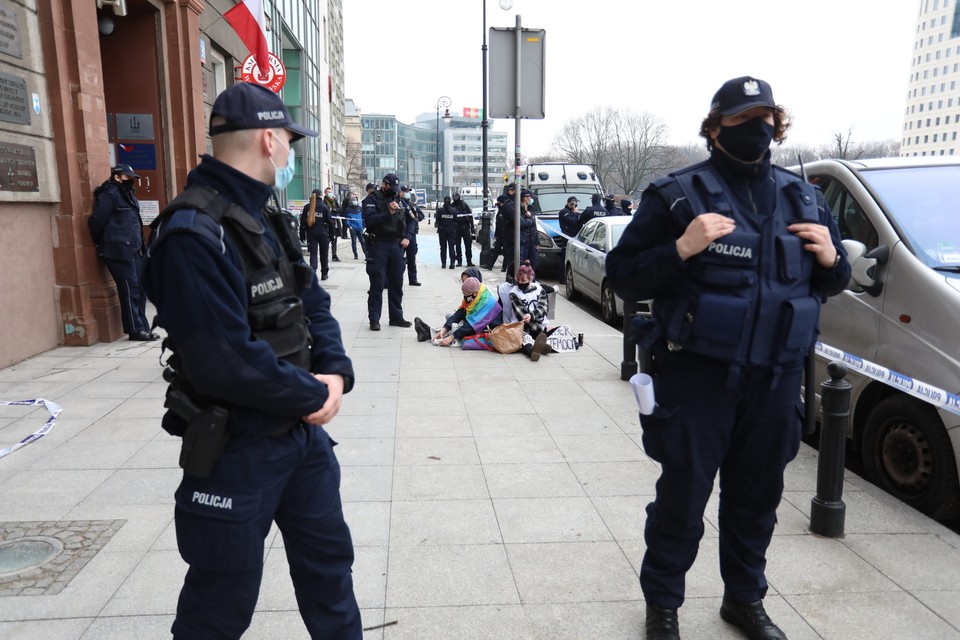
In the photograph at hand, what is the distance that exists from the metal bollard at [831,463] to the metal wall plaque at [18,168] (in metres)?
7.40

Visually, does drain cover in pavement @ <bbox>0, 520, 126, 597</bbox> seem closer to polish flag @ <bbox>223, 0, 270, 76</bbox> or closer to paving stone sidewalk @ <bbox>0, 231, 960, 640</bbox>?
paving stone sidewalk @ <bbox>0, 231, 960, 640</bbox>

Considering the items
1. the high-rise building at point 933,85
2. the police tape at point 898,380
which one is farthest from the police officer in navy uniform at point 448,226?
the high-rise building at point 933,85

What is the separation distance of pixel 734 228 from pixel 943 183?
10.2 ft

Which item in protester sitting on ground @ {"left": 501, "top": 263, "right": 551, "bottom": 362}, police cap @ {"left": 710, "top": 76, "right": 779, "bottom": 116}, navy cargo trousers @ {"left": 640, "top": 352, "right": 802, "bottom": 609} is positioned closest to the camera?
police cap @ {"left": 710, "top": 76, "right": 779, "bottom": 116}

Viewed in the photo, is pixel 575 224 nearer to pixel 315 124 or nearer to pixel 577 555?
pixel 577 555

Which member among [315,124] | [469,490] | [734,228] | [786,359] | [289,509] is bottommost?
[469,490]

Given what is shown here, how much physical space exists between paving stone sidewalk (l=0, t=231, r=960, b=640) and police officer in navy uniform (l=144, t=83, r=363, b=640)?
916mm

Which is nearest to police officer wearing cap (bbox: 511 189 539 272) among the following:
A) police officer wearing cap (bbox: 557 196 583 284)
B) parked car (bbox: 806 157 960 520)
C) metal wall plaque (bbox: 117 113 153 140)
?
police officer wearing cap (bbox: 557 196 583 284)

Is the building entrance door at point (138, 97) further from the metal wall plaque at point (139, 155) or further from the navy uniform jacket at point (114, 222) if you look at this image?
the navy uniform jacket at point (114, 222)

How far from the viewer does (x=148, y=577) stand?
324 centimetres

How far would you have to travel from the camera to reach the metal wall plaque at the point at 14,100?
22.4 feet

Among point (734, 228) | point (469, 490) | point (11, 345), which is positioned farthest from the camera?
point (11, 345)

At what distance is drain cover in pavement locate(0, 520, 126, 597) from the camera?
3.17 metres

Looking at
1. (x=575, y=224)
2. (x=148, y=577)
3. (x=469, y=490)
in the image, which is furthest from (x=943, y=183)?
(x=575, y=224)
